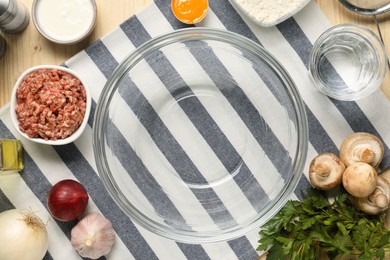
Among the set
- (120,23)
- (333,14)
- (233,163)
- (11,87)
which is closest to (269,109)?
(233,163)

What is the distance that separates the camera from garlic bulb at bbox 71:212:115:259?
122cm

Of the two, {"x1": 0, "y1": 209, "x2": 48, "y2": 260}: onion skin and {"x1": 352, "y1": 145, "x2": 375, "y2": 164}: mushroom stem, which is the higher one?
{"x1": 0, "y1": 209, "x2": 48, "y2": 260}: onion skin

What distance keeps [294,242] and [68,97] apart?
1.70 feet

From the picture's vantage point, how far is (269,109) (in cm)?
124

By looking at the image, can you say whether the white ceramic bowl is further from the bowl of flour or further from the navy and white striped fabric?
the bowl of flour

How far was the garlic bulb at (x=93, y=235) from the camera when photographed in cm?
122

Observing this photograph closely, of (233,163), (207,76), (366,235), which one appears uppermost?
(207,76)

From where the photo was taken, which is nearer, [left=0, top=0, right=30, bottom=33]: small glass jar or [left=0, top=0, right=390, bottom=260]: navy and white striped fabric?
[left=0, top=0, right=30, bottom=33]: small glass jar

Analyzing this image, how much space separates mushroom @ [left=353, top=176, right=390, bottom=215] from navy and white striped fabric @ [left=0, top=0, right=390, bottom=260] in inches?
2.4

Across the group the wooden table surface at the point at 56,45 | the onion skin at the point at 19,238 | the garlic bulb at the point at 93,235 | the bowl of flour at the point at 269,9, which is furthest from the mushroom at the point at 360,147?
the onion skin at the point at 19,238

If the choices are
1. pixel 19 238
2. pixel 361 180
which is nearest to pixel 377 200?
pixel 361 180

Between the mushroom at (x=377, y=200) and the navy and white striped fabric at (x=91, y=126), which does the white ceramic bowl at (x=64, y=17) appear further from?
the mushroom at (x=377, y=200)

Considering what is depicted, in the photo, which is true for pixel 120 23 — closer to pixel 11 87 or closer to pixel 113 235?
pixel 11 87

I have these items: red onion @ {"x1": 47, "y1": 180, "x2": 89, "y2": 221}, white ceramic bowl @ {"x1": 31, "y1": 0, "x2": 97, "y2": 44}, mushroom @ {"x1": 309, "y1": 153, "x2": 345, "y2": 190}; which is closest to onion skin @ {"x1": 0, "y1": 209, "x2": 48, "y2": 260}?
red onion @ {"x1": 47, "y1": 180, "x2": 89, "y2": 221}
